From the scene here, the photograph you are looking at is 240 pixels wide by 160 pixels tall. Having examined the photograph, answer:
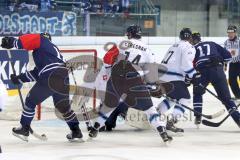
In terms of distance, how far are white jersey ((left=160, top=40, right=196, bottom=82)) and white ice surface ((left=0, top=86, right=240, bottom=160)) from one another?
1.97ft

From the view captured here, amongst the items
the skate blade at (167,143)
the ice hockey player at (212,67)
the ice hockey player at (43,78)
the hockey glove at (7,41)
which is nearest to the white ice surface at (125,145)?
the skate blade at (167,143)

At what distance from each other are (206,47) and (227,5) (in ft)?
21.3

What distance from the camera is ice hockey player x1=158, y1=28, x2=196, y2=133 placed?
5.70m

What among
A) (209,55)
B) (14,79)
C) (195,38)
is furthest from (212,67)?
(14,79)

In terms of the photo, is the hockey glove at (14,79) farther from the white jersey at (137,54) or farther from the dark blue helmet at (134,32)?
the dark blue helmet at (134,32)

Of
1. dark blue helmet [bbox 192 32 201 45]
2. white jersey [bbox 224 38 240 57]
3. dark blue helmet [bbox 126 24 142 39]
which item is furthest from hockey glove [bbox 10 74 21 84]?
white jersey [bbox 224 38 240 57]

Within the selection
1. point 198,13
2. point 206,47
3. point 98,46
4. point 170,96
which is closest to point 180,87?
point 170,96

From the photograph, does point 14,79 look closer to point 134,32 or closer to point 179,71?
point 134,32

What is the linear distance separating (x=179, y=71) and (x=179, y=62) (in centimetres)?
10

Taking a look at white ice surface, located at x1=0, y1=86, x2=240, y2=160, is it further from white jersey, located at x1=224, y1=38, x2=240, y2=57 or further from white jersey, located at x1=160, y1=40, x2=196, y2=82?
white jersey, located at x1=224, y1=38, x2=240, y2=57

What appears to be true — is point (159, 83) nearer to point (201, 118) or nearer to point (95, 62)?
point (201, 118)

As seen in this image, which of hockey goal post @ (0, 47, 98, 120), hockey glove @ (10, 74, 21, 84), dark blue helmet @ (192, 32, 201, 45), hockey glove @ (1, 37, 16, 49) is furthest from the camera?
hockey goal post @ (0, 47, 98, 120)

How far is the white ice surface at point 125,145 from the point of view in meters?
4.71

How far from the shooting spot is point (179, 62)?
18.9 ft
